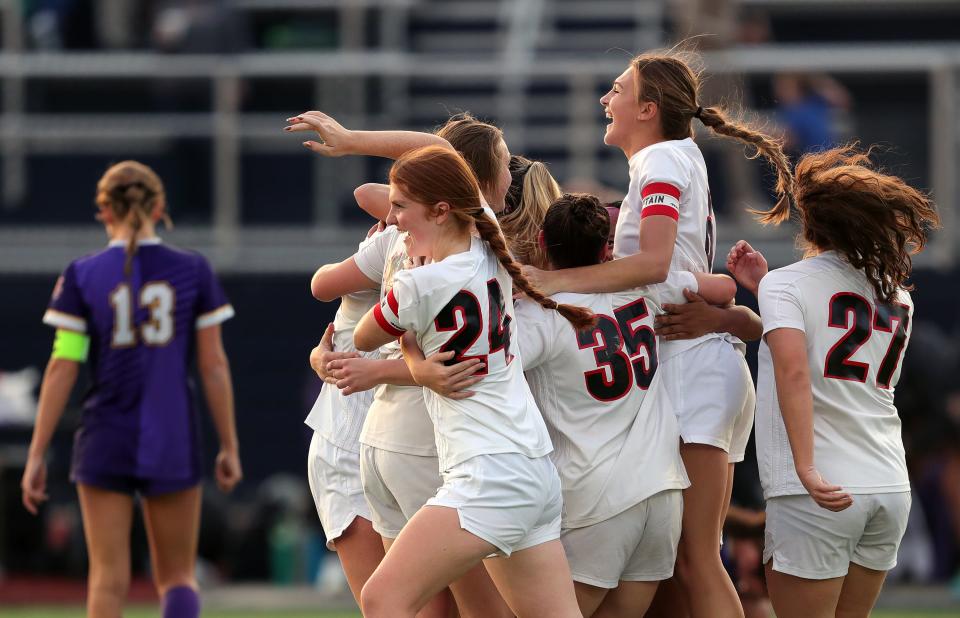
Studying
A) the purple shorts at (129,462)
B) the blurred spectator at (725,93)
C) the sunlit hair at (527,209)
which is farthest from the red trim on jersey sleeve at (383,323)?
the blurred spectator at (725,93)

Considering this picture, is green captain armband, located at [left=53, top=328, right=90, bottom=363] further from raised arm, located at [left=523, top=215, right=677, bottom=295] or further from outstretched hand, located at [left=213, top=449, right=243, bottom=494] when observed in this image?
raised arm, located at [left=523, top=215, right=677, bottom=295]

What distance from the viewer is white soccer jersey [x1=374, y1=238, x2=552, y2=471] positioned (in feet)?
12.8

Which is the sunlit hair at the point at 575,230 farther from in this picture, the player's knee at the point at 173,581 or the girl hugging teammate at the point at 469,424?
the player's knee at the point at 173,581

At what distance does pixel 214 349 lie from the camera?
5965mm

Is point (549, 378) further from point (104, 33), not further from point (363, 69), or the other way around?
point (104, 33)

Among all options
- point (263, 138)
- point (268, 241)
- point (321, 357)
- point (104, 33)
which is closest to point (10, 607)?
point (268, 241)

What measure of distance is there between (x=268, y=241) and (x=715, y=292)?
6.29 m

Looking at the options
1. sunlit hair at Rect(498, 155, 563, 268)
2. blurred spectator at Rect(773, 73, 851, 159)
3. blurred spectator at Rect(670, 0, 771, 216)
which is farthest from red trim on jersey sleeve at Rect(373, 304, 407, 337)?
blurred spectator at Rect(773, 73, 851, 159)

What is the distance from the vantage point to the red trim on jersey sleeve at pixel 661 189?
4371 mm

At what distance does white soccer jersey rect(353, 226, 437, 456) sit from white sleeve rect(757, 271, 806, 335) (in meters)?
1.02

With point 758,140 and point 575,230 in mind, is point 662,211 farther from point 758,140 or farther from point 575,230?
point 758,140

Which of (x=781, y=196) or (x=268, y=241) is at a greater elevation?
(x=781, y=196)

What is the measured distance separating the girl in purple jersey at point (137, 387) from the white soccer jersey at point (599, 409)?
78.7 inches

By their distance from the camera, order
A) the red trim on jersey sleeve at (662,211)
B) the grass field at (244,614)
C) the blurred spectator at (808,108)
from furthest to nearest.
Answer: the blurred spectator at (808,108) < the grass field at (244,614) < the red trim on jersey sleeve at (662,211)
